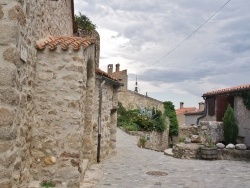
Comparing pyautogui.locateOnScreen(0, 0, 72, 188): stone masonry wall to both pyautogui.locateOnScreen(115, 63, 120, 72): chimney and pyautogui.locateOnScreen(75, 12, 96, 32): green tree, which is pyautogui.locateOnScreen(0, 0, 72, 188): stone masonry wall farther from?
pyautogui.locateOnScreen(115, 63, 120, 72): chimney

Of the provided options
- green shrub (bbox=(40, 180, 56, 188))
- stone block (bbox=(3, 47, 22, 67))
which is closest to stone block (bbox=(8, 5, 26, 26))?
stone block (bbox=(3, 47, 22, 67))

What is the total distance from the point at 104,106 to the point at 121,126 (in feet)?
39.5

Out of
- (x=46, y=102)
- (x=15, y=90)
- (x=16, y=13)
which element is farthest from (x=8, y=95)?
(x=46, y=102)

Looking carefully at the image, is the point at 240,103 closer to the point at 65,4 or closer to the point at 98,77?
the point at 98,77

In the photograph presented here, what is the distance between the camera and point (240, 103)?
51.2 ft

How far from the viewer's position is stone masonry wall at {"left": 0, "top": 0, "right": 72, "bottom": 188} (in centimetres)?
416

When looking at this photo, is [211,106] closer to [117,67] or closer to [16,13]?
[16,13]

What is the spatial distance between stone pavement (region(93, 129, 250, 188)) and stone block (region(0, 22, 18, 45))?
13.4ft

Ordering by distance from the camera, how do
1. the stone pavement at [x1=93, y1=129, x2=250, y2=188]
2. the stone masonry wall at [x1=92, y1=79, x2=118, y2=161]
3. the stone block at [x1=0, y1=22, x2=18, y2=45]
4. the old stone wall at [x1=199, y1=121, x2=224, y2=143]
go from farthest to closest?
the old stone wall at [x1=199, y1=121, x2=224, y2=143], the stone masonry wall at [x1=92, y1=79, x2=118, y2=161], the stone pavement at [x1=93, y1=129, x2=250, y2=188], the stone block at [x1=0, y1=22, x2=18, y2=45]

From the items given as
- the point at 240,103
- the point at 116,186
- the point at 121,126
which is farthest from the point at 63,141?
the point at 121,126

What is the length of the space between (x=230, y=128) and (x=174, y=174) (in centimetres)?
→ 802

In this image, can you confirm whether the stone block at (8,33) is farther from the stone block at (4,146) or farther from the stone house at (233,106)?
the stone house at (233,106)

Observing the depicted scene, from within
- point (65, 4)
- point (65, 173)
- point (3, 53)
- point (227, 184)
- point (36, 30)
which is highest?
point (65, 4)

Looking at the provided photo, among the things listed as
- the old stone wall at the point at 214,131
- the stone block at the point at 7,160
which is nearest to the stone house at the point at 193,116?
the old stone wall at the point at 214,131
